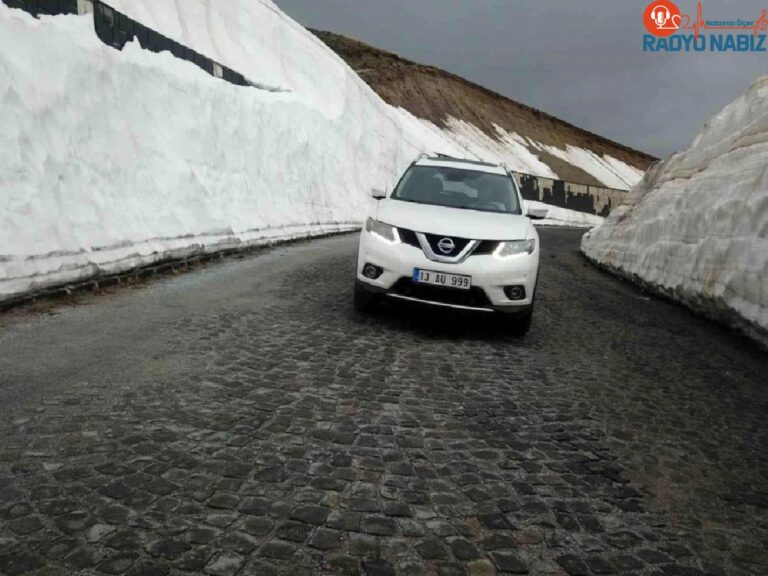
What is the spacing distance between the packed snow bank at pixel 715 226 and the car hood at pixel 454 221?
287 cm

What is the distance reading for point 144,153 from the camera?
9438mm

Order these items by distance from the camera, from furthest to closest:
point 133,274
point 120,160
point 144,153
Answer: point 144,153 → point 120,160 → point 133,274

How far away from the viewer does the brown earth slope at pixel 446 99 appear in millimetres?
55156

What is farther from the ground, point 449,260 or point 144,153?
point 144,153

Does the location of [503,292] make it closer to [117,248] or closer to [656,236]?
[117,248]

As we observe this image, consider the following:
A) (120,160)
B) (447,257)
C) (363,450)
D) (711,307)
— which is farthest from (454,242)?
(120,160)

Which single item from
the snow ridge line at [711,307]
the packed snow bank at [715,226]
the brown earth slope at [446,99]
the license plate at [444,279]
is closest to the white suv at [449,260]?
the license plate at [444,279]

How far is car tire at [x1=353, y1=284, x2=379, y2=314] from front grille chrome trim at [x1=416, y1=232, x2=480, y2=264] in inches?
30.0

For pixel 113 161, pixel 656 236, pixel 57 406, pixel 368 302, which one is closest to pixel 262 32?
pixel 113 161

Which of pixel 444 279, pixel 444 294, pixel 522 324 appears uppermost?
pixel 444 279

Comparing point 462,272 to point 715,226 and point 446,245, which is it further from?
point 715,226

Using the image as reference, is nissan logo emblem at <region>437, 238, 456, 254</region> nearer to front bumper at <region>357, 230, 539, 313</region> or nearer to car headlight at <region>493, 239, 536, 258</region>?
front bumper at <region>357, 230, 539, 313</region>

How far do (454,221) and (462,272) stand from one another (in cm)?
63

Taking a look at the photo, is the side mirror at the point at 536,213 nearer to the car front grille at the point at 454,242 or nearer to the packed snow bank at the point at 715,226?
the car front grille at the point at 454,242
